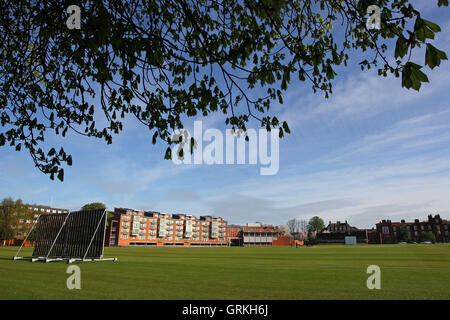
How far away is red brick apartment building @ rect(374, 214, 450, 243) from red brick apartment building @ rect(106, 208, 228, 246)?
261ft

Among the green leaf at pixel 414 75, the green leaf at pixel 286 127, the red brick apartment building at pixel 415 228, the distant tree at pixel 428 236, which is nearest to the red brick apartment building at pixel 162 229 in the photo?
the red brick apartment building at pixel 415 228

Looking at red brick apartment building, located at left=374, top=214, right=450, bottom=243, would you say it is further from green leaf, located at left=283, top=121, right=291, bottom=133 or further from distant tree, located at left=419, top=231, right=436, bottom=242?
green leaf, located at left=283, top=121, right=291, bottom=133

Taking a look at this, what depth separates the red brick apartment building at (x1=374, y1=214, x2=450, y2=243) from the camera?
13125cm

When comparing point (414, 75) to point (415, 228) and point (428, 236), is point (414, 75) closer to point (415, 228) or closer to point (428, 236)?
point (428, 236)

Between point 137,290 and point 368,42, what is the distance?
10.7 metres

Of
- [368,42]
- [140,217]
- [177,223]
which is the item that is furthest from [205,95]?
[177,223]

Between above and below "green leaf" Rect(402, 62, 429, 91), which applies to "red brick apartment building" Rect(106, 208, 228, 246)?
below

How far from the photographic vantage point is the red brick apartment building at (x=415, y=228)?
13125 centimetres

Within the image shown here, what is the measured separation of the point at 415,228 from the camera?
13712cm

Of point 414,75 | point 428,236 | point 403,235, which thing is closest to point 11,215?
point 414,75

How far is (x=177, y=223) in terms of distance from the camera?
134 meters

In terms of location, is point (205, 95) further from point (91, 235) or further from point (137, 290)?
point (91, 235)

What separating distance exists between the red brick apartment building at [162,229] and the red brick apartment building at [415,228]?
261 ft

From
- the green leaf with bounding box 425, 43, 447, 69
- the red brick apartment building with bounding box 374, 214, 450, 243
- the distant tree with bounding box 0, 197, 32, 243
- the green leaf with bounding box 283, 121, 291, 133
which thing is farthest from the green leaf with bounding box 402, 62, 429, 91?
the red brick apartment building with bounding box 374, 214, 450, 243
